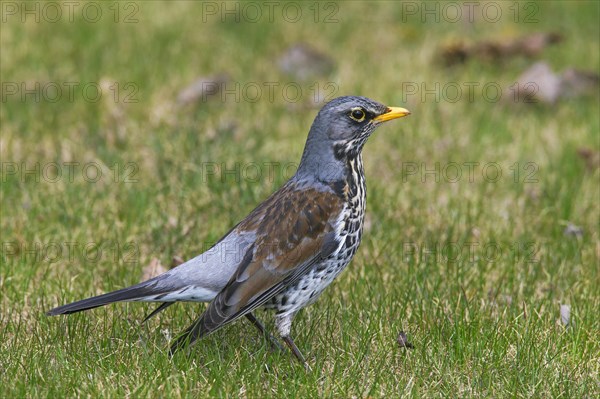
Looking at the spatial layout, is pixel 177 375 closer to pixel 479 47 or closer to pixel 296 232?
pixel 296 232

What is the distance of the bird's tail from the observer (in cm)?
482

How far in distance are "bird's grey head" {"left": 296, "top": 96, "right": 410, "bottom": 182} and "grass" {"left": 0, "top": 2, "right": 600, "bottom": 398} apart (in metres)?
0.84

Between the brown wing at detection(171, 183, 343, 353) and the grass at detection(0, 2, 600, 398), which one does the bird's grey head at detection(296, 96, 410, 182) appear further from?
the grass at detection(0, 2, 600, 398)

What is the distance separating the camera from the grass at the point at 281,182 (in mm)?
4961

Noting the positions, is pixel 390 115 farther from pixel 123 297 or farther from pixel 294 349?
pixel 123 297

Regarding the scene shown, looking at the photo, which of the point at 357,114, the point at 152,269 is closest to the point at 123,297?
the point at 152,269

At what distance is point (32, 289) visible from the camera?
5953 mm

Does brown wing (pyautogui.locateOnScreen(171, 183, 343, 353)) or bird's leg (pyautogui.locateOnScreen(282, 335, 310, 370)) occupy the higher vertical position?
brown wing (pyautogui.locateOnScreen(171, 183, 343, 353))

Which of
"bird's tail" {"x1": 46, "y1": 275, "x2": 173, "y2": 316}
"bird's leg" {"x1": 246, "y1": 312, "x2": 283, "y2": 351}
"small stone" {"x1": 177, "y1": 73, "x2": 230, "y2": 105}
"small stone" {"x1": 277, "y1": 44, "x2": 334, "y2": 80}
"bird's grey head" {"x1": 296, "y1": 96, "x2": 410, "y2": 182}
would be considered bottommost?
"bird's leg" {"x1": 246, "y1": 312, "x2": 283, "y2": 351}

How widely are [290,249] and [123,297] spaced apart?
0.93 meters

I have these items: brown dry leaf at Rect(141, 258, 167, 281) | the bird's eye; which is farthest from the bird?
brown dry leaf at Rect(141, 258, 167, 281)

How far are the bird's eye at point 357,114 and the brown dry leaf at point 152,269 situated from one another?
5.52 ft

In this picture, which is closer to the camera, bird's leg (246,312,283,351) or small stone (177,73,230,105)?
bird's leg (246,312,283,351)

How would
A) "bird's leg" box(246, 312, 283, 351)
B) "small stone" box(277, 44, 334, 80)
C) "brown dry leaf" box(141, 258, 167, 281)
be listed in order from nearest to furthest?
"bird's leg" box(246, 312, 283, 351)
"brown dry leaf" box(141, 258, 167, 281)
"small stone" box(277, 44, 334, 80)
